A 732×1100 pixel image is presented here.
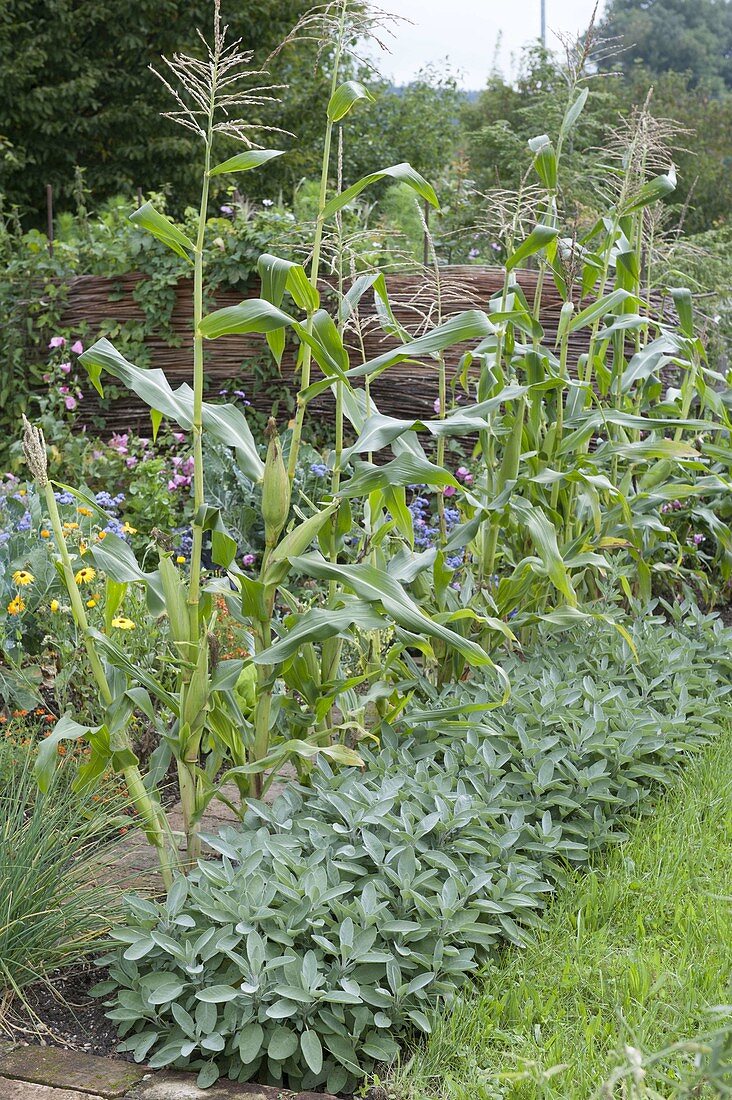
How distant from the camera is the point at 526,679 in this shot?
3207 mm

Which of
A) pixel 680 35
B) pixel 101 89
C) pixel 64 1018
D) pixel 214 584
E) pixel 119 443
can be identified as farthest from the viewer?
pixel 680 35

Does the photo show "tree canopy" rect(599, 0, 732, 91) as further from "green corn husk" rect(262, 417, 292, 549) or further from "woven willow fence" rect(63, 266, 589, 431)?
"green corn husk" rect(262, 417, 292, 549)

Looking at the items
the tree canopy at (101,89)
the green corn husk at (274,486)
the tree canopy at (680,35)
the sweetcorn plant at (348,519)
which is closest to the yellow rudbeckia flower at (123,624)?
the sweetcorn plant at (348,519)

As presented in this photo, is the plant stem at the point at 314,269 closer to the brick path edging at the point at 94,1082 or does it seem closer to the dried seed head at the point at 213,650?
the dried seed head at the point at 213,650

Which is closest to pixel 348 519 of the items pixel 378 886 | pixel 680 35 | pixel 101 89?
pixel 378 886

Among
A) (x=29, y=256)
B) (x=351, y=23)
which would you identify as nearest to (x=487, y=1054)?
(x=351, y=23)

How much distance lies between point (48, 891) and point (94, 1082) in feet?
1.43

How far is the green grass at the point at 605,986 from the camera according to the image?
6.01 feet

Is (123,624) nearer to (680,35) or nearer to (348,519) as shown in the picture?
(348,519)

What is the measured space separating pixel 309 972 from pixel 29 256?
5.97 meters

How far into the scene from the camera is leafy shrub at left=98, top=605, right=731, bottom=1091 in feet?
6.38

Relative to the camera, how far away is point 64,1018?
2090 mm

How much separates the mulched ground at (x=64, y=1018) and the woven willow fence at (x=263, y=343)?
410 centimetres

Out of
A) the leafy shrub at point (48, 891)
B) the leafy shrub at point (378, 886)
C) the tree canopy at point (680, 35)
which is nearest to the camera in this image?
the leafy shrub at point (378, 886)
